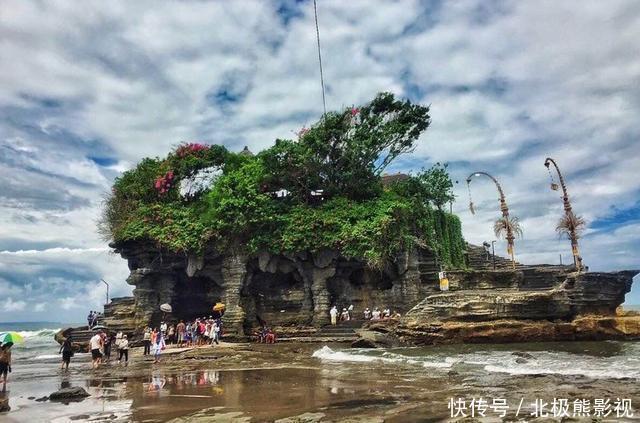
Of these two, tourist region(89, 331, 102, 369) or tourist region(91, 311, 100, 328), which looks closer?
tourist region(89, 331, 102, 369)

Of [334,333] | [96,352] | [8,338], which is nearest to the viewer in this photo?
[8,338]

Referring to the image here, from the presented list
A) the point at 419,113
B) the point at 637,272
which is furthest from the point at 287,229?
the point at 637,272

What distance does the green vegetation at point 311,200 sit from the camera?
27312 millimetres

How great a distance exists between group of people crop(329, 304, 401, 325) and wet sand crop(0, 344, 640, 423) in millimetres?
10589

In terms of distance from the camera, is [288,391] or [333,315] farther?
[333,315]

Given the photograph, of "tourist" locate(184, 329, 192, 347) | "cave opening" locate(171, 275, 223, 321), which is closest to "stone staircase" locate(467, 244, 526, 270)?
"cave opening" locate(171, 275, 223, 321)

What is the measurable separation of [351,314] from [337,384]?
57.0 ft

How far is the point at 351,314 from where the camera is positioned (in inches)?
1137

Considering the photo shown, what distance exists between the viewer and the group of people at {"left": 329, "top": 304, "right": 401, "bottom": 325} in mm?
26781

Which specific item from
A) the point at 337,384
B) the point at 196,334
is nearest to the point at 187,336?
the point at 196,334

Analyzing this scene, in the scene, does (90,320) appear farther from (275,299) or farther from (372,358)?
(372,358)

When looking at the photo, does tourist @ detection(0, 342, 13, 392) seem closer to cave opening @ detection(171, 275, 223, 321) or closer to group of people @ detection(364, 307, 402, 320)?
group of people @ detection(364, 307, 402, 320)

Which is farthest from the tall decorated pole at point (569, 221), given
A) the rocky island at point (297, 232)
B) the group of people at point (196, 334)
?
the group of people at point (196, 334)

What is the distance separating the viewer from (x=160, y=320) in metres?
31.1
